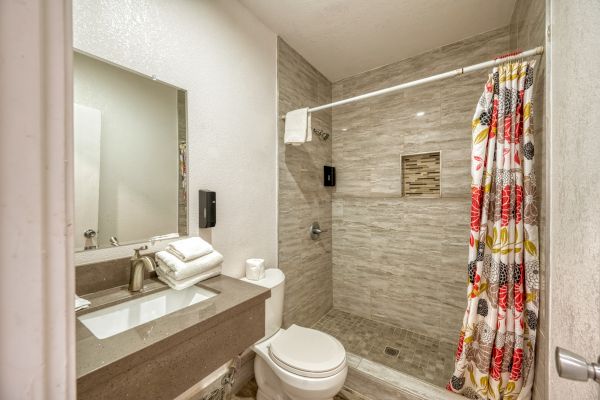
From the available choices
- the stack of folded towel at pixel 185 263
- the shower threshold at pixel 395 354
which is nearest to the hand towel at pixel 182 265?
the stack of folded towel at pixel 185 263

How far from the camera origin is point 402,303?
2.25 metres

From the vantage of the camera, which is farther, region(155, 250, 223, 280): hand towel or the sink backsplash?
region(155, 250, 223, 280): hand towel

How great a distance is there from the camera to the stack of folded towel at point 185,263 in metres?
1.13

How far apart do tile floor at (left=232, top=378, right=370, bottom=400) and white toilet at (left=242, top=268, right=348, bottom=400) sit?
10cm

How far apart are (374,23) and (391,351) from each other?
2.47m

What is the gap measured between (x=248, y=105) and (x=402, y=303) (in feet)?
6.89

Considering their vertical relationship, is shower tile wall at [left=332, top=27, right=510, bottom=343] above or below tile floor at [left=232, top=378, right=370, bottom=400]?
above

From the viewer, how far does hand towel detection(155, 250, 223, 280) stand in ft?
3.67

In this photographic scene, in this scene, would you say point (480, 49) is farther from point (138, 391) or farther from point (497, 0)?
point (138, 391)

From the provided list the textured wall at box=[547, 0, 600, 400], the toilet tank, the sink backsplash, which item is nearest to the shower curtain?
the textured wall at box=[547, 0, 600, 400]

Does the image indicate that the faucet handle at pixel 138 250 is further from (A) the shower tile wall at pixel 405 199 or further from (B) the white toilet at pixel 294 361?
(A) the shower tile wall at pixel 405 199

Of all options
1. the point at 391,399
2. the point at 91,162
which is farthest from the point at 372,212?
the point at 91,162

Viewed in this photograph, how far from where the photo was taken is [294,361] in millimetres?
1296

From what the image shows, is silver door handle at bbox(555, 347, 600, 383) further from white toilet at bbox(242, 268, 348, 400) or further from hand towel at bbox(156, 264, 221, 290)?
hand towel at bbox(156, 264, 221, 290)
